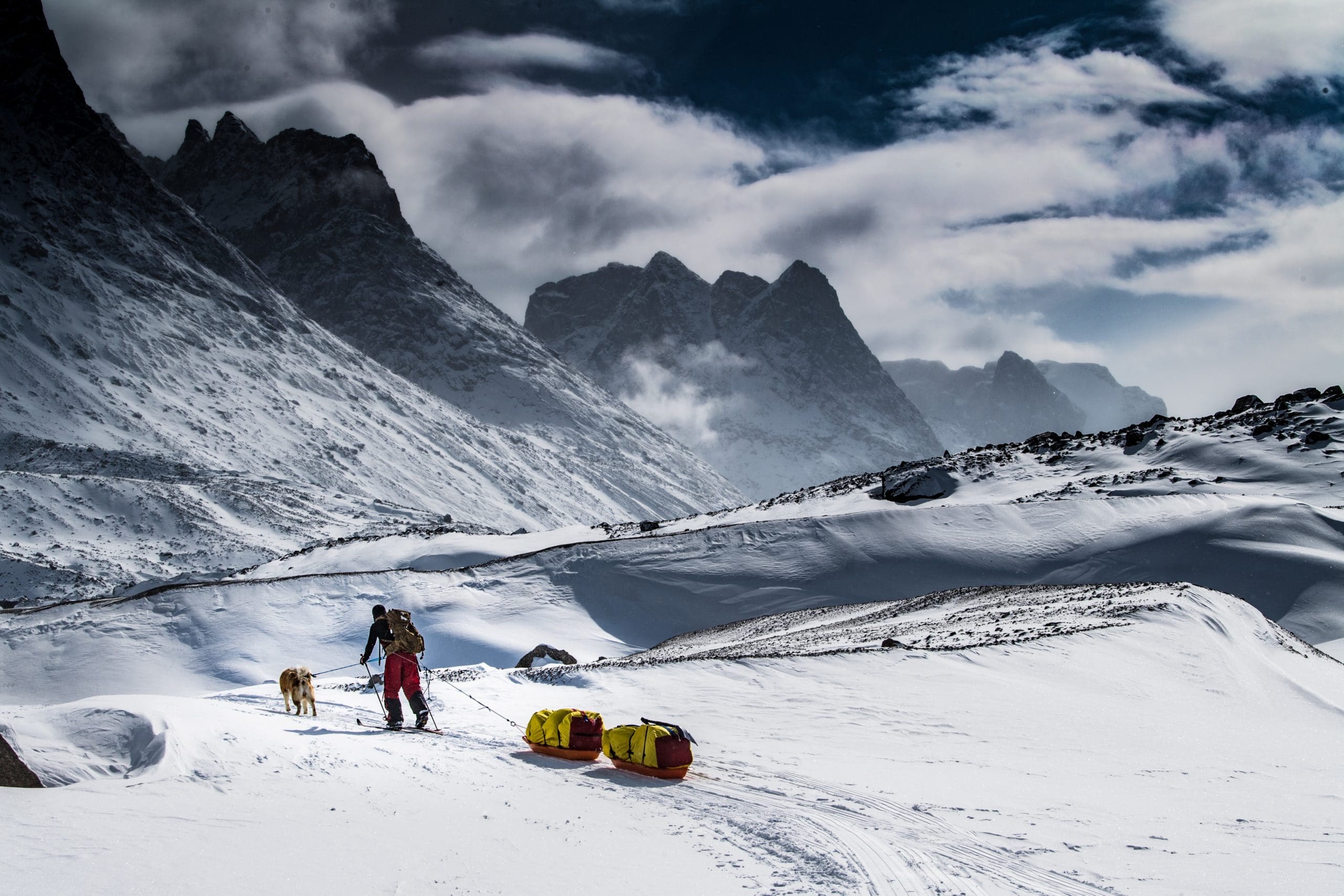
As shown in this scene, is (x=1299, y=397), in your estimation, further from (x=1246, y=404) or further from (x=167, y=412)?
(x=167, y=412)

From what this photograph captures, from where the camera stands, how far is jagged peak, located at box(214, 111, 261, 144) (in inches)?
7771

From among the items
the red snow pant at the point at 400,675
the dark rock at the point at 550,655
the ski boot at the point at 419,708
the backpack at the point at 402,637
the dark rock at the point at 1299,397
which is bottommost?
the dark rock at the point at 550,655

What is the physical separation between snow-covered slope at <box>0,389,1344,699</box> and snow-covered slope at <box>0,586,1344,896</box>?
15092mm

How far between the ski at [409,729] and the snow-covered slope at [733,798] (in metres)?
0.24

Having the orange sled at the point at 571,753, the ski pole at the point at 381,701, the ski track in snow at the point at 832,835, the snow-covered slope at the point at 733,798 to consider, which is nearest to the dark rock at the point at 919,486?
the snow-covered slope at the point at 733,798

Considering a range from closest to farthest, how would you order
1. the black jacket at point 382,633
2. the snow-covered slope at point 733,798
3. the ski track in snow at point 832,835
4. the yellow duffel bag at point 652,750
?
the snow-covered slope at point 733,798 < the ski track in snow at point 832,835 < the yellow duffel bag at point 652,750 < the black jacket at point 382,633

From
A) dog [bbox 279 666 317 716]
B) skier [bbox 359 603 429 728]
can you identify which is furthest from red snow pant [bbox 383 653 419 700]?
dog [bbox 279 666 317 716]

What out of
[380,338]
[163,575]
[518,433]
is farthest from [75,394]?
[380,338]

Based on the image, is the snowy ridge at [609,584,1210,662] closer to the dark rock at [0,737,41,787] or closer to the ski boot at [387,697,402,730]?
the ski boot at [387,697,402,730]

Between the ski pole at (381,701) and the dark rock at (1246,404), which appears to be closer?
the ski pole at (381,701)

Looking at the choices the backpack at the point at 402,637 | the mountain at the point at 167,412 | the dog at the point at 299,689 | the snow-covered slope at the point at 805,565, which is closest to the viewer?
the backpack at the point at 402,637

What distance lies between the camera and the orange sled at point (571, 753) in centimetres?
1034

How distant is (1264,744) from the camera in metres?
12.0

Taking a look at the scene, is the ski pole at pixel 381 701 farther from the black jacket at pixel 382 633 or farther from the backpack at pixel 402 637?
the backpack at pixel 402 637
